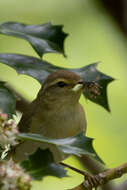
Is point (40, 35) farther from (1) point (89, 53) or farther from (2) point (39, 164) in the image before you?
(1) point (89, 53)

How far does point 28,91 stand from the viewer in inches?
268

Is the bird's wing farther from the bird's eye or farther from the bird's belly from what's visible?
the bird's eye

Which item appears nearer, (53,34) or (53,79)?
(53,34)

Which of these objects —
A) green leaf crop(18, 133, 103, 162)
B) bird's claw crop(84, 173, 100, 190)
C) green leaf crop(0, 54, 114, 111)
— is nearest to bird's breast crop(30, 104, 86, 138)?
green leaf crop(0, 54, 114, 111)

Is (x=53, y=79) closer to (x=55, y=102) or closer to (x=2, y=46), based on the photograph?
(x=55, y=102)

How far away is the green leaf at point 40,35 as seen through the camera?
3713 mm

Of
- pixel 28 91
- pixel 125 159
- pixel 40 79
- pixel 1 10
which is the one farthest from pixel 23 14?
pixel 40 79

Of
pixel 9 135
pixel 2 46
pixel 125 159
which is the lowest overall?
pixel 125 159

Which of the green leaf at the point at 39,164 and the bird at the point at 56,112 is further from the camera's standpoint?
the bird at the point at 56,112

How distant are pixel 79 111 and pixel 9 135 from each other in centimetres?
223

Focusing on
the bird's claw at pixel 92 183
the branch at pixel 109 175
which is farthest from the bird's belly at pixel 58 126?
the branch at pixel 109 175

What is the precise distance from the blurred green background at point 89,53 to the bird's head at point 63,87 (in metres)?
1.92

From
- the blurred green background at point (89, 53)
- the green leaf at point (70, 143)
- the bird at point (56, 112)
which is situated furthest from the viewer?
the blurred green background at point (89, 53)

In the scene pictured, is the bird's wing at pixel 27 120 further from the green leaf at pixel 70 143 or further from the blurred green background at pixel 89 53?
the blurred green background at pixel 89 53
